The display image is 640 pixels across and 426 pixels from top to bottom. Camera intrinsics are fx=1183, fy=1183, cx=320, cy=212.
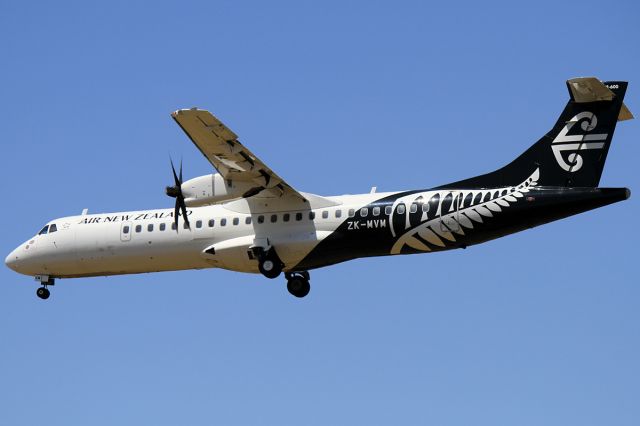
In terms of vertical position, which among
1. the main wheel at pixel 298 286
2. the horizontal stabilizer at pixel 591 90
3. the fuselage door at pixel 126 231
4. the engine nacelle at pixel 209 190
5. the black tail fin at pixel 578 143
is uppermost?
the horizontal stabilizer at pixel 591 90

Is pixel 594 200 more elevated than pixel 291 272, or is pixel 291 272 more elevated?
pixel 594 200

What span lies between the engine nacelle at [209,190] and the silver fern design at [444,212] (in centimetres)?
478

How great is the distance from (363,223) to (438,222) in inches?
89.6

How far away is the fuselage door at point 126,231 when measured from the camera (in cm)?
3741

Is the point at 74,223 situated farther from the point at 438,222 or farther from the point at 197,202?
the point at 438,222

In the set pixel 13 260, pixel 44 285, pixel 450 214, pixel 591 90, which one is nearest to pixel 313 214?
pixel 450 214

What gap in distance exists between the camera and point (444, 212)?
3325cm

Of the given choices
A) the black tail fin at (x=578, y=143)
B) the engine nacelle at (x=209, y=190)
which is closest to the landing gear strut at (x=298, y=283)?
the engine nacelle at (x=209, y=190)

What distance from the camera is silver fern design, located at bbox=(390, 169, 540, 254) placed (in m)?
32.8

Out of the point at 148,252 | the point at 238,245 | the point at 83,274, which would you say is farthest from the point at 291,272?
the point at 83,274

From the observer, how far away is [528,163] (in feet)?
109

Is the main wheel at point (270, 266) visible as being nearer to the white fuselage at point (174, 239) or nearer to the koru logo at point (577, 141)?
the white fuselage at point (174, 239)

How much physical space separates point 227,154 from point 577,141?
9.78 meters

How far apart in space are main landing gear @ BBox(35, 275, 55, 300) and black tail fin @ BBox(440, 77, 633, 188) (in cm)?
1518
